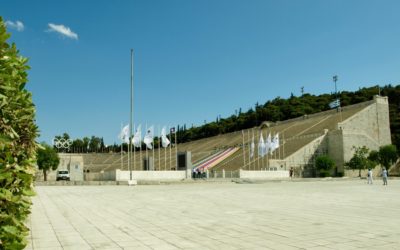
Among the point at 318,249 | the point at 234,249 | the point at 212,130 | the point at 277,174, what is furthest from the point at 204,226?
the point at 212,130

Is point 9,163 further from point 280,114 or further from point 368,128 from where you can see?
point 280,114

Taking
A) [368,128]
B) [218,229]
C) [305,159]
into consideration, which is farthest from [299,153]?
[218,229]

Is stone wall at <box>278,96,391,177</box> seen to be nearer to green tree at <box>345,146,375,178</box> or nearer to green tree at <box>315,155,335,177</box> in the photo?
green tree at <box>345,146,375,178</box>

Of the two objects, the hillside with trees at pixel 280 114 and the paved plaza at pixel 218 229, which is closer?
the paved plaza at pixel 218 229

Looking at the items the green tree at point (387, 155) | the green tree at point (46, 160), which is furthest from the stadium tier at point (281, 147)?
the green tree at point (46, 160)

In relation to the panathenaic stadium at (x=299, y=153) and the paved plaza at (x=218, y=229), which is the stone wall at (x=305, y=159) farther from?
the paved plaza at (x=218, y=229)

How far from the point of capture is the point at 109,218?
10445 mm

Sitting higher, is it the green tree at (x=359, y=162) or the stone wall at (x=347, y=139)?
the stone wall at (x=347, y=139)

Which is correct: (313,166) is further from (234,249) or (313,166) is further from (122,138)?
(234,249)

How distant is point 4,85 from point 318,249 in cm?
514

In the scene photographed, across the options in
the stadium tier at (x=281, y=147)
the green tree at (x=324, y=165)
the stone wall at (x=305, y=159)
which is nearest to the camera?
the green tree at (x=324, y=165)

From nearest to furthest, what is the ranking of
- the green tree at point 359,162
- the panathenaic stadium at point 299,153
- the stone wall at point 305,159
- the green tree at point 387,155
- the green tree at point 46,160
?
the panathenaic stadium at point 299,153, the green tree at point 359,162, the stone wall at point 305,159, the green tree at point 46,160, the green tree at point 387,155

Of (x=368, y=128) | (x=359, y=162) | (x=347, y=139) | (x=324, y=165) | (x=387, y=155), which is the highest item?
(x=368, y=128)

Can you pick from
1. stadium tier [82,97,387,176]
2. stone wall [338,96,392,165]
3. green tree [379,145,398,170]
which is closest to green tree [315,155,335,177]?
stadium tier [82,97,387,176]
